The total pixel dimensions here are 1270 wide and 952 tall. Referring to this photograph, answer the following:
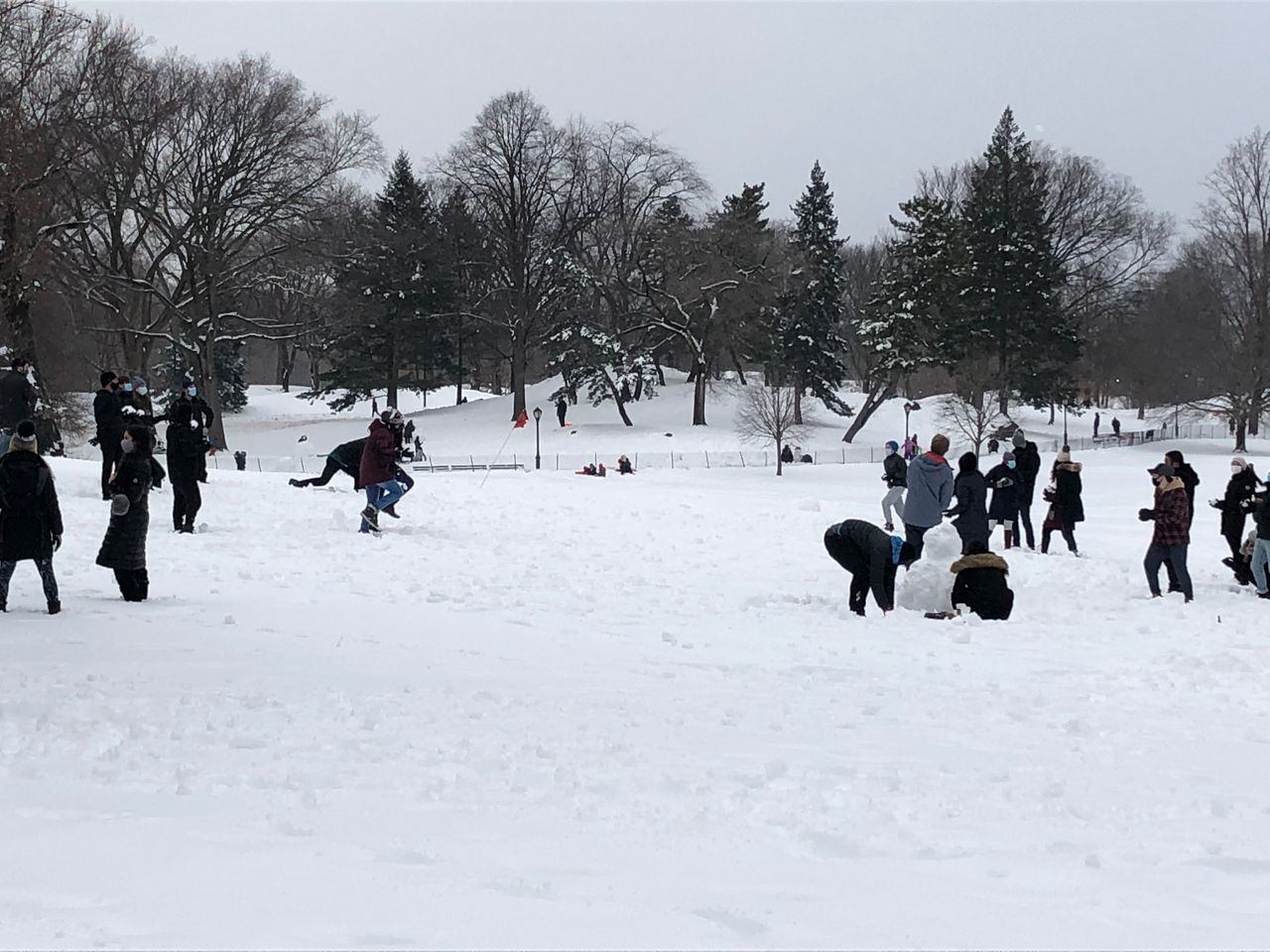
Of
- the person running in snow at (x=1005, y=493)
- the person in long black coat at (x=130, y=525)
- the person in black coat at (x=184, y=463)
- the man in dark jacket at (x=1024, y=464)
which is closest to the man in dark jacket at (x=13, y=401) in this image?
the person in black coat at (x=184, y=463)

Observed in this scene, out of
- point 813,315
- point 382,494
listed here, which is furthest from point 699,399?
point 382,494

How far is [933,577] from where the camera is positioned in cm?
1109

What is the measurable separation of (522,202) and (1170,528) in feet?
139

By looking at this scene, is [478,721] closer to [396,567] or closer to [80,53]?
[396,567]

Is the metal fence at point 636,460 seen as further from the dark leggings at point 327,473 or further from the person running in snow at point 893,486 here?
the person running in snow at point 893,486

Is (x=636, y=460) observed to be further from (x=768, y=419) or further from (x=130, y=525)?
(x=130, y=525)

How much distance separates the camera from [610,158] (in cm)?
5366

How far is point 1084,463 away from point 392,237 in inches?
1203

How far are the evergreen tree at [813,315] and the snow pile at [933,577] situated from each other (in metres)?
42.6

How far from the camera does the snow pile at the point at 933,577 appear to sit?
11.0 metres

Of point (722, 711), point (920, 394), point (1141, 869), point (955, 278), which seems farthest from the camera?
point (920, 394)

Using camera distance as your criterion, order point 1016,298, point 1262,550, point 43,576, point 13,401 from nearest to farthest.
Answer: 1. point 43,576
2. point 1262,550
3. point 13,401
4. point 1016,298


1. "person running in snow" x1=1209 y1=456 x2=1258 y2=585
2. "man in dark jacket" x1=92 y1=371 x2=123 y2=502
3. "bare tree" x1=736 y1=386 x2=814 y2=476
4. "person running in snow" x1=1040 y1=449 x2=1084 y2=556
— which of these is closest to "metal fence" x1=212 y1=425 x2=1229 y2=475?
"bare tree" x1=736 y1=386 x2=814 y2=476

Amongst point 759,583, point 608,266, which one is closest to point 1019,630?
point 759,583
